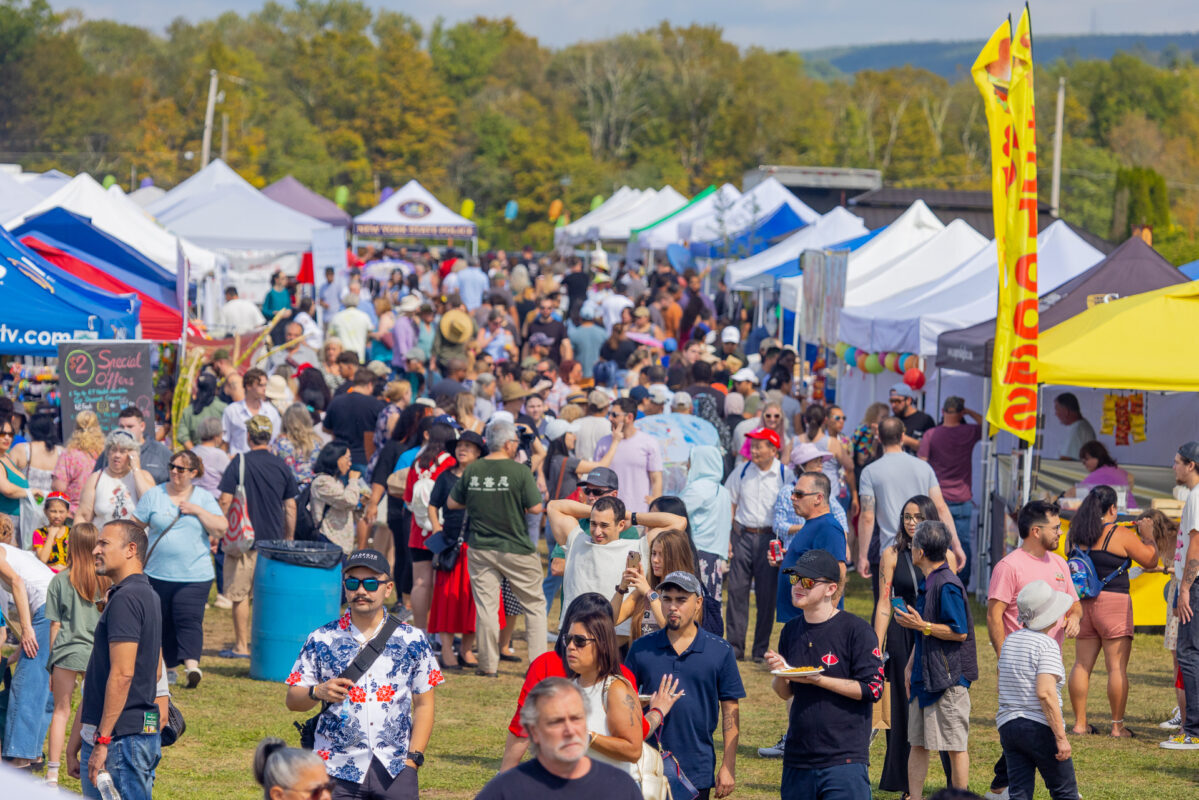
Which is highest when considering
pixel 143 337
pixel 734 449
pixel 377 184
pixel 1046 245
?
pixel 377 184

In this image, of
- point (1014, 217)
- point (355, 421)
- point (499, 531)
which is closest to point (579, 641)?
point (499, 531)

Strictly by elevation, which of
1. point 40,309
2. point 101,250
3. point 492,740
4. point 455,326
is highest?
point 101,250

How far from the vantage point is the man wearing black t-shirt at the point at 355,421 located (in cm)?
1130

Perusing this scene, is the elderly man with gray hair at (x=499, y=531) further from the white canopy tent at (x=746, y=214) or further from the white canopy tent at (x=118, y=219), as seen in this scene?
the white canopy tent at (x=746, y=214)

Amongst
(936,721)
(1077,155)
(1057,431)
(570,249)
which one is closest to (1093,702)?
(936,721)

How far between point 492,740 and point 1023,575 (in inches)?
120

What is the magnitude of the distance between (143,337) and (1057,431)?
8.94m

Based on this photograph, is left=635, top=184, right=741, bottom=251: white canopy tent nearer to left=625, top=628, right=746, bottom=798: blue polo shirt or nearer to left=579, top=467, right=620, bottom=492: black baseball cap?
left=579, top=467, right=620, bottom=492: black baseball cap

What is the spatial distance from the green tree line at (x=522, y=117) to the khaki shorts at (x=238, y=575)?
54556mm

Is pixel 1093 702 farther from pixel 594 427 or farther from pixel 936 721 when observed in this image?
pixel 594 427

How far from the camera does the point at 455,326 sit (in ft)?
52.8

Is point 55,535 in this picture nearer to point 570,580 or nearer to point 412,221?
point 570,580

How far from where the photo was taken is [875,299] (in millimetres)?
15359

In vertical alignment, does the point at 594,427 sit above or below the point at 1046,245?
below
